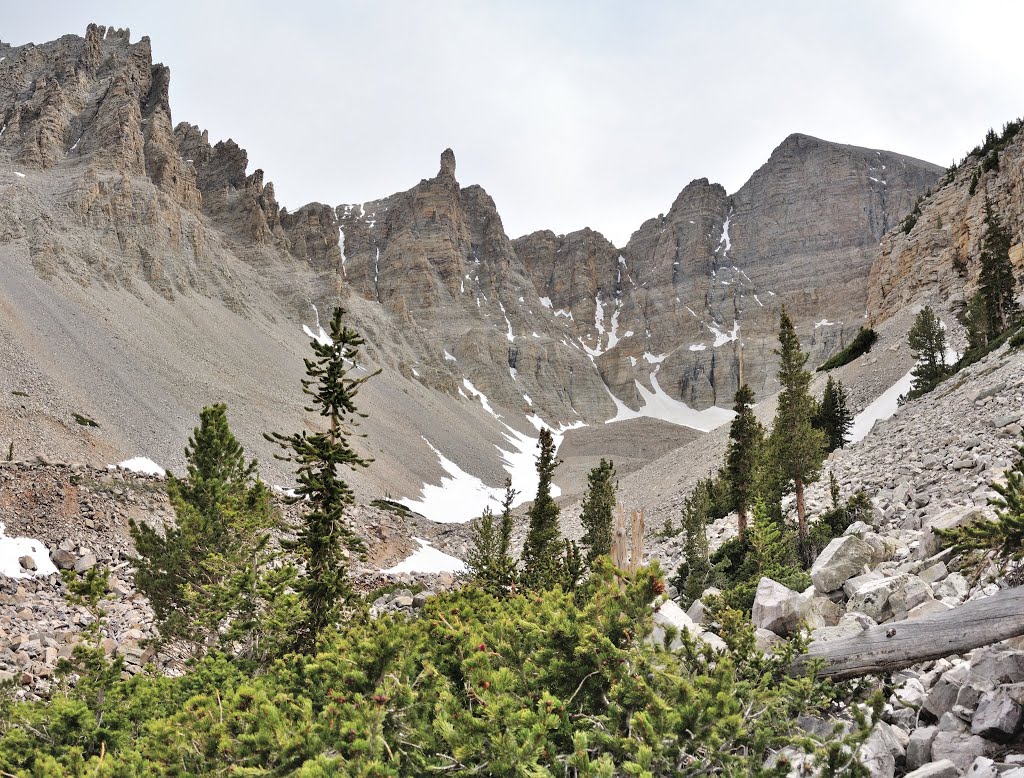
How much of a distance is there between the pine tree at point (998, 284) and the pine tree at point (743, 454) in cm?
2530

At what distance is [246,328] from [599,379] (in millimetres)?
111419

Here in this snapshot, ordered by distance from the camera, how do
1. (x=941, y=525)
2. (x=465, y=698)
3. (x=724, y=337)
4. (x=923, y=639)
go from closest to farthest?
(x=923, y=639) → (x=465, y=698) → (x=941, y=525) → (x=724, y=337)

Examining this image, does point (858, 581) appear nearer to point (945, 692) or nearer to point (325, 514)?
point (945, 692)

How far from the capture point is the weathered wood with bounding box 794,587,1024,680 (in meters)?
5.88

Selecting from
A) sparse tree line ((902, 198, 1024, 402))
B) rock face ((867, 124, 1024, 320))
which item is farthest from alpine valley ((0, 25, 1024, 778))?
sparse tree line ((902, 198, 1024, 402))

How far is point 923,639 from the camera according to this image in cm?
629

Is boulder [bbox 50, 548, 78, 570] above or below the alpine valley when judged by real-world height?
below

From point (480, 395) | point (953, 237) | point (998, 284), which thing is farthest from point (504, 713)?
point (480, 395)

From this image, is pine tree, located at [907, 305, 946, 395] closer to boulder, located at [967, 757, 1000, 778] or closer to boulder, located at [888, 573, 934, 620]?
boulder, located at [888, 573, 934, 620]

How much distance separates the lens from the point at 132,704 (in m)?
9.33

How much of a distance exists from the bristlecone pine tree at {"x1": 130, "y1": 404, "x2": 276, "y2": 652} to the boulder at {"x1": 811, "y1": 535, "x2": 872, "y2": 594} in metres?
12.3

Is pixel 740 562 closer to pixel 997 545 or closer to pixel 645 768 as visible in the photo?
pixel 997 545

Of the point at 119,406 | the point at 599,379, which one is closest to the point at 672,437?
the point at 599,379

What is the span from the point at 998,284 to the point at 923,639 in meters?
47.9
